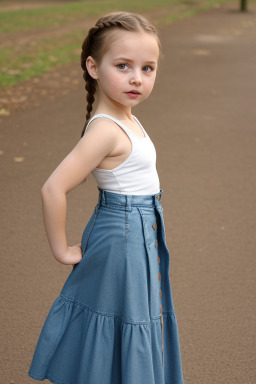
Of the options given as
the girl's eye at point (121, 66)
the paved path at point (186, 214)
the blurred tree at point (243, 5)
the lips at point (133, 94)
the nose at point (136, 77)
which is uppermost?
the girl's eye at point (121, 66)

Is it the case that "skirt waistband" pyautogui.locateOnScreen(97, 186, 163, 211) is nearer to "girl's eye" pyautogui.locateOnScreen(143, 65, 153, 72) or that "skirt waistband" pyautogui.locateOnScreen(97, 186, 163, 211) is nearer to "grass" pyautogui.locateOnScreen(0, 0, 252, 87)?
"girl's eye" pyautogui.locateOnScreen(143, 65, 153, 72)

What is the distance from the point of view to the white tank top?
2016 millimetres

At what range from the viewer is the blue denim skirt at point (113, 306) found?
2041 millimetres

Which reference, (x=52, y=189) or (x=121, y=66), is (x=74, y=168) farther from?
(x=121, y=66)

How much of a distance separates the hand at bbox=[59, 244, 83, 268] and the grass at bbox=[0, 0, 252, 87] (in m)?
6.01

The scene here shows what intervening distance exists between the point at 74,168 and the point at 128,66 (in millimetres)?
380

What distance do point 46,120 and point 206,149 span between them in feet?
5.91

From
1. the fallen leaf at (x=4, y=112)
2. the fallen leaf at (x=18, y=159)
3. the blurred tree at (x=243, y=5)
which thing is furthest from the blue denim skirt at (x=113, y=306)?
the blurred tree at (x=243, y=5)

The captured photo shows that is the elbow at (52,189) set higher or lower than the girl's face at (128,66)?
lower

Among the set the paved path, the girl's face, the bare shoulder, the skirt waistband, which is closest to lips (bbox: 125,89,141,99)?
the girl's face

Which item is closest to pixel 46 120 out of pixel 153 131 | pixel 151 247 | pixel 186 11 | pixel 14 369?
pixel 153 131

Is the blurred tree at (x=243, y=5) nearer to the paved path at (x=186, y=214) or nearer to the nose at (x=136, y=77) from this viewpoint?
the paved path at (x=186, y=214)

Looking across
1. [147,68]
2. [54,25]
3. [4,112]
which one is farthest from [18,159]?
[54,25]

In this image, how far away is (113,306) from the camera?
6.81ft
